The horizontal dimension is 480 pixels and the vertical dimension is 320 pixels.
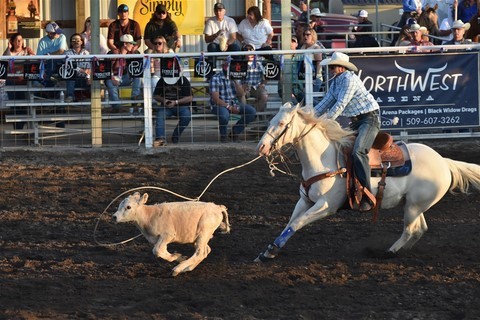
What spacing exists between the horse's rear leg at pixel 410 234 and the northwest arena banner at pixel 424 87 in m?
5.57

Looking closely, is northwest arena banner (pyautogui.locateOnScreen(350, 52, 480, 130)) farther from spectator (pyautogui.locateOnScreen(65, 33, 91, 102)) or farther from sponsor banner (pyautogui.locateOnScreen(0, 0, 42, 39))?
sponsor banner (pyautogui.locateOnScreen(0, 0, 42, 39))

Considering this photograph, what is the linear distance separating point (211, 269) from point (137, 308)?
1.41m

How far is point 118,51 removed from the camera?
16.5 metres

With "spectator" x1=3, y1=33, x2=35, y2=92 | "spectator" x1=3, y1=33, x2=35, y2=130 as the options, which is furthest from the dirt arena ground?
"spectator" x1=3, y1=33, x2=35, y2=92

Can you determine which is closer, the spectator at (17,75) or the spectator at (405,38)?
the spectator at (17,75)

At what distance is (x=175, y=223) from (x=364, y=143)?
2014 mm

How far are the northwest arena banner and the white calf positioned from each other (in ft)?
22.7

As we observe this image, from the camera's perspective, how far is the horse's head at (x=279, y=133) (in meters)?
9.34

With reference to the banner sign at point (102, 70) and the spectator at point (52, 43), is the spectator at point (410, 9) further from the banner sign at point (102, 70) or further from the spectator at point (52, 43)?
the banner sign at point (102, 70)

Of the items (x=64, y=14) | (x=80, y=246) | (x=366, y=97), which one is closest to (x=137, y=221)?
(x=80, y=246)

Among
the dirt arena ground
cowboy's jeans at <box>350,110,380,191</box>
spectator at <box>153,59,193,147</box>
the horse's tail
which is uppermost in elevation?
spectator at <box>153,59,193,147</box>

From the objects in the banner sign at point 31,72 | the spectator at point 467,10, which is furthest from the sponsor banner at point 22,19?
the spectator at point 467,10

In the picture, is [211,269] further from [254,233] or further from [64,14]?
[64,14]

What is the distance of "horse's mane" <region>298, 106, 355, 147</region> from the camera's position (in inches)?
381
